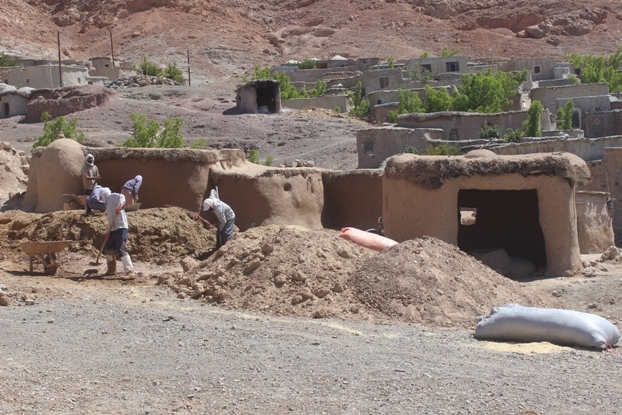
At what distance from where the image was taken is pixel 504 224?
1647 cm

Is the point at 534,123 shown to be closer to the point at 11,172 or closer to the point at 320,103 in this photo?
the point at 320,103

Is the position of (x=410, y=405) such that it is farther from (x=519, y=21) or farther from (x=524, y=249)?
(x=519, y=21)

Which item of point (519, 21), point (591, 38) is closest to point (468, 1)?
point (519, 21)

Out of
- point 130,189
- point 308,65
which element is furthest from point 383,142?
point 308,65

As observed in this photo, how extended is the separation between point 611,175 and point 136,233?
14.5 metres

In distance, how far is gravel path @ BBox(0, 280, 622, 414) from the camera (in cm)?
732

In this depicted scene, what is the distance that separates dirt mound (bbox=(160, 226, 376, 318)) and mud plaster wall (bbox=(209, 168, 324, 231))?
5.68 meters

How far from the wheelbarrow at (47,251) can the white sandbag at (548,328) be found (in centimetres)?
543

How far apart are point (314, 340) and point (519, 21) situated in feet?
251

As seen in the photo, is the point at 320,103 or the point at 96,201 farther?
the point at 320,103

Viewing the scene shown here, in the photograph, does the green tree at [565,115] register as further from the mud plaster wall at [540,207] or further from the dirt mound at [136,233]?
the dirt mound at [136,233]

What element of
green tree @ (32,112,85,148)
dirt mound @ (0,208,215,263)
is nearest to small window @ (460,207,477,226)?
dirt mound @ (0,208,215,263)

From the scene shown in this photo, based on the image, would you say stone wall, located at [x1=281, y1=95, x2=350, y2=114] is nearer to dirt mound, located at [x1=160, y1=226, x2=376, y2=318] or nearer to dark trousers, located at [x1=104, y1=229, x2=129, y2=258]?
dark trousers, located at [x1=104, y1=229, x2=129, y2=258]

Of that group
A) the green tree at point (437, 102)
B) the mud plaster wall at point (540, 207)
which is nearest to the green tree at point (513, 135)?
the green tree at point (437, 102)
